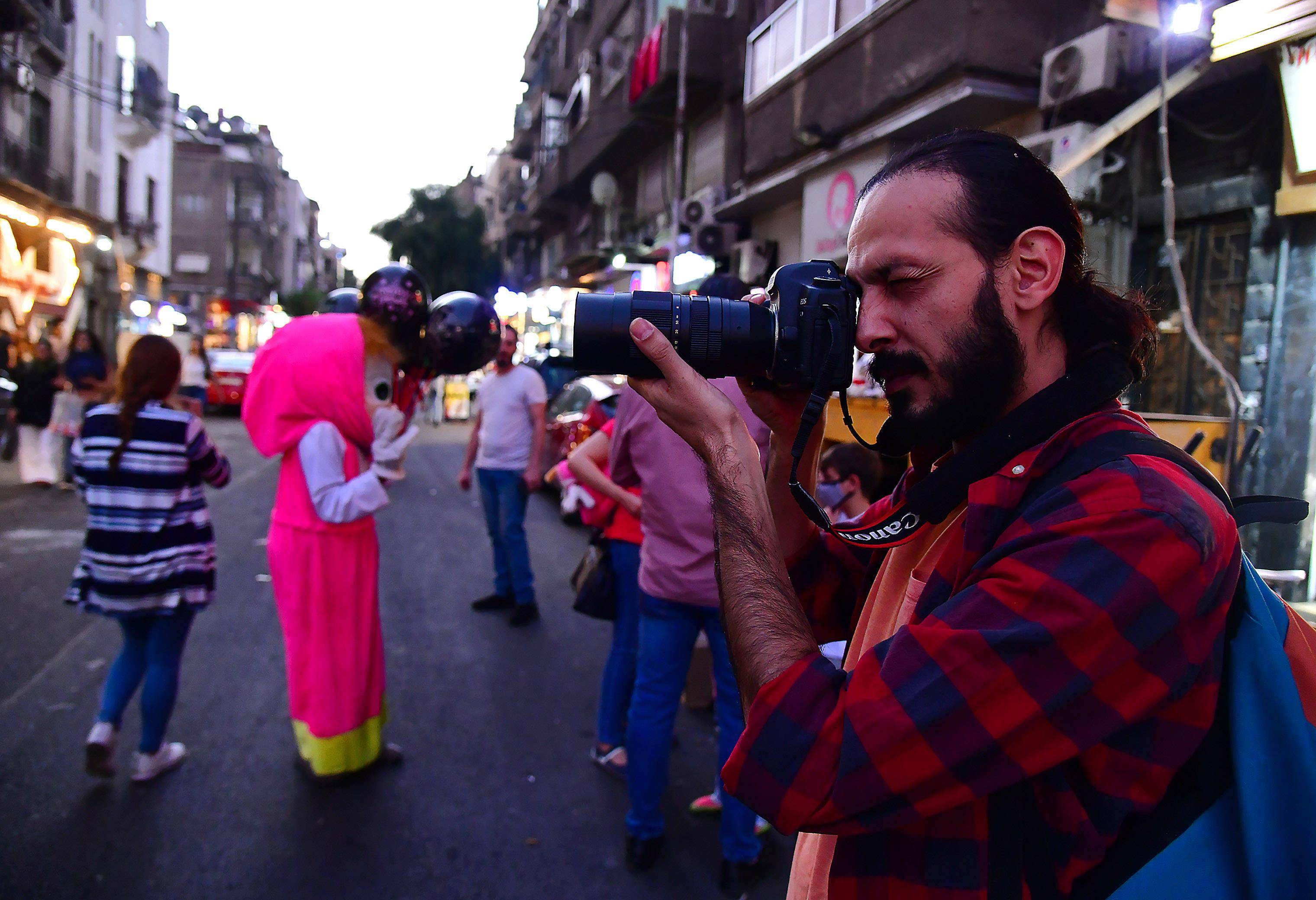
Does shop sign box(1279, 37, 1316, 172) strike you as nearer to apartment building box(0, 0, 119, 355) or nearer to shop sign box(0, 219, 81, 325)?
apartment building box(0, 0, 119, 355)

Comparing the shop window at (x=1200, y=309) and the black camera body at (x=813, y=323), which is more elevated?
the shop window at (x=1200, y=309)

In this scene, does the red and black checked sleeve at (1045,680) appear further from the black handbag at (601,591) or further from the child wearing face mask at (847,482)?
the child wearing face mask at (847,482)

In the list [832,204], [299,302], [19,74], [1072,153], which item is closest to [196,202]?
[299,302]

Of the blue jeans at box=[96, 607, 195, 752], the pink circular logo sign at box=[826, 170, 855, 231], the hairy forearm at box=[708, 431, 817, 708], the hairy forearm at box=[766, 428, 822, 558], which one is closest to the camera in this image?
the hairy forearm at box=[708, 431, 817, 708]

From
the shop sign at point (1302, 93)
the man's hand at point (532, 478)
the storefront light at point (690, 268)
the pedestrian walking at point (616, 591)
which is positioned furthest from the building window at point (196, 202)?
the shop sign at point (1302, 93)

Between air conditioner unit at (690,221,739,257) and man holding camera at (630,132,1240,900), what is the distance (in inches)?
477

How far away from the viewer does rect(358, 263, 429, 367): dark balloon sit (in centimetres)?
339

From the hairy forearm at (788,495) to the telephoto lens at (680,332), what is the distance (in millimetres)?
207

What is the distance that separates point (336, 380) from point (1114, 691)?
Answer: 2.88m

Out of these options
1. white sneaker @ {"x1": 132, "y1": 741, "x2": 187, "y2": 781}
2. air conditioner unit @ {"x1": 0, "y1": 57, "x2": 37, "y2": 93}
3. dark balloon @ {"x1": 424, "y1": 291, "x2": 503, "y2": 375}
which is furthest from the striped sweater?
air conditioner unit @ {"x1": 0, "y1": 57, "x2": 37, "y2": 93}

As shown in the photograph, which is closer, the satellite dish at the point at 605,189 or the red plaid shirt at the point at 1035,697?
the red plaid shirt at the point at 1035,697

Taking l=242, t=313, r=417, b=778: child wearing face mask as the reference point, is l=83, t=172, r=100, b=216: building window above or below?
above

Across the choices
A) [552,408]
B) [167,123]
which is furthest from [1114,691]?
[167,123]

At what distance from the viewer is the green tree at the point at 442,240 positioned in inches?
1646
